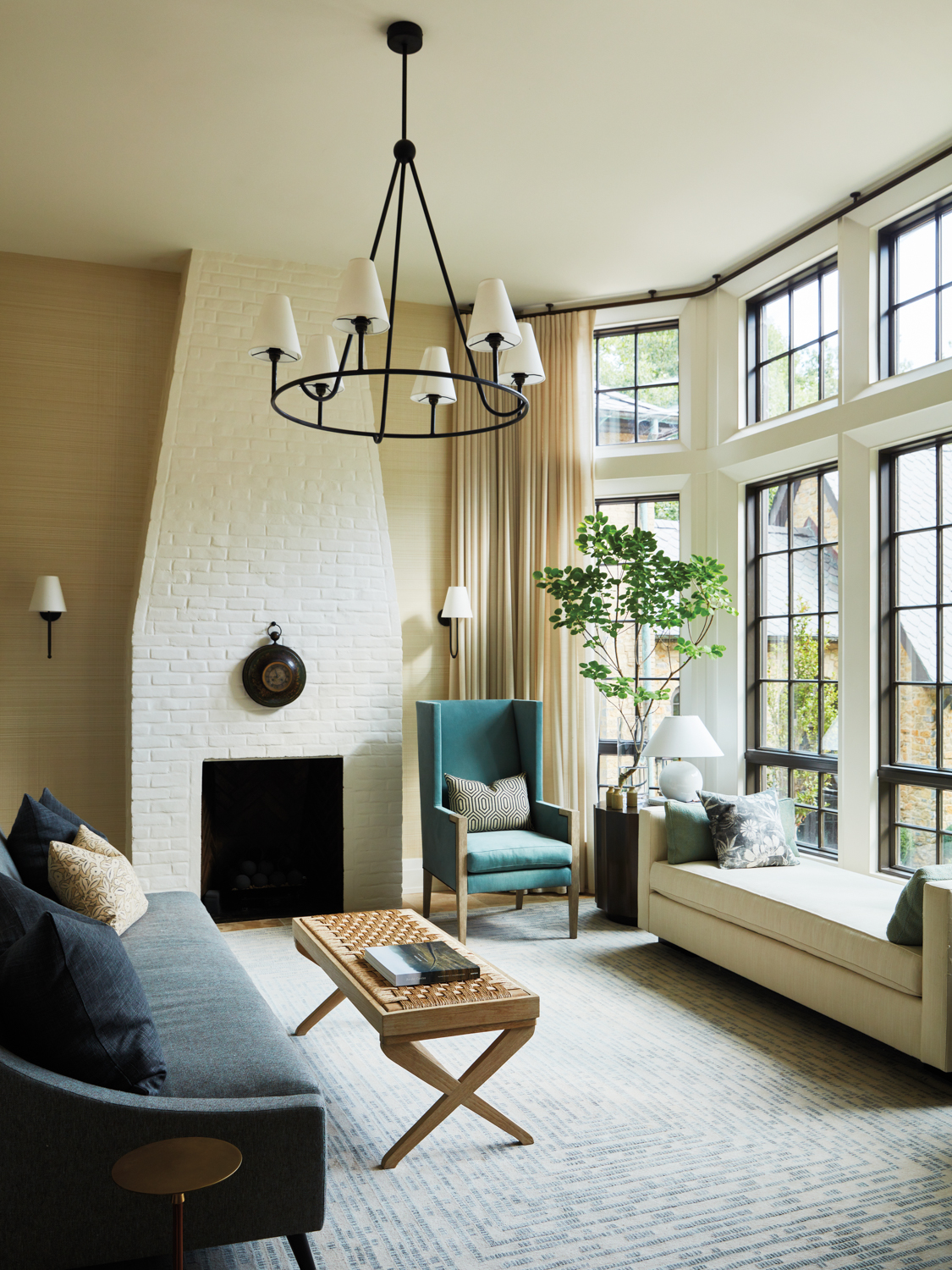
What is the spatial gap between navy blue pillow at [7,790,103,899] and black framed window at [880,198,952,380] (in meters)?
4.07

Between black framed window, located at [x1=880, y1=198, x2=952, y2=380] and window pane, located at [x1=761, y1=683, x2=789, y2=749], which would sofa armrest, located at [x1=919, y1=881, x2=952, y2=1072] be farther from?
black framed window, located at [x1=880, y1=198, x2=952, y2=380]

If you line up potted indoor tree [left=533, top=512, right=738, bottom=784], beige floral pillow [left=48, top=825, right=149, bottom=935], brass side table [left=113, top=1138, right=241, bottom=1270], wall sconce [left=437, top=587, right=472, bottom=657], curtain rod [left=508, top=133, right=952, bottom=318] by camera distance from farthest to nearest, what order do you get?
wall sconce [left=437, top=587, right=472, bottom=657] → potted indoor tree [left=533, top=512, right=738, bottom=784] → curtain rod [left=508, top=133, right=952, bottom=318] → beige floral pillow [left=48, top=825, right=149, bottom=935] → brass side table [left=113, top=1138, right=241, bottom=1270]

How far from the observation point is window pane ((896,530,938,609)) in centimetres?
443

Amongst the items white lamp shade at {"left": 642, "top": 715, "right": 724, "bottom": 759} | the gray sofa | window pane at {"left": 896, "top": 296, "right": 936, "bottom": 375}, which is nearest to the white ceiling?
window pane at {"left": 896, "top": 296, "right": 936, "bottom": 375}

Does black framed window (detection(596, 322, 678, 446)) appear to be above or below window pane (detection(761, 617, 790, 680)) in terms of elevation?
above

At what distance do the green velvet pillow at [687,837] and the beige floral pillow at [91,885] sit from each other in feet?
7.84

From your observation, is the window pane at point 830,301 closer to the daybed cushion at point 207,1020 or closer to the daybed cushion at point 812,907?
the daybed cushion at point 812,907

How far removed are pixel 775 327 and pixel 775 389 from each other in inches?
14.1

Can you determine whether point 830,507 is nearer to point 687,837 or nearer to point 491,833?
point 687,837

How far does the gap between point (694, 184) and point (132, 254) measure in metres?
2.97

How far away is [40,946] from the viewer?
1977mm

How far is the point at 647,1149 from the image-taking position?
8.94 ft

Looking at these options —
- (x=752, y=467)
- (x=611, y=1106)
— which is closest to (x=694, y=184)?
(x=752, y=467)

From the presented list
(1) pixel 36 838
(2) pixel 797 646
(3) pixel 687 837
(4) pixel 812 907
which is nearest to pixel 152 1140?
(1) pixel 36 838
